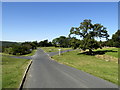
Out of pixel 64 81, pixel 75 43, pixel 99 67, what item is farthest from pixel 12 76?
pixel 75 43

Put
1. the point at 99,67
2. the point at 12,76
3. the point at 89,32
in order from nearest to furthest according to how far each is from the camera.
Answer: the point at 12,76 < the point at 99,67 < the point at 89,32

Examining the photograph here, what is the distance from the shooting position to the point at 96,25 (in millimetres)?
41062

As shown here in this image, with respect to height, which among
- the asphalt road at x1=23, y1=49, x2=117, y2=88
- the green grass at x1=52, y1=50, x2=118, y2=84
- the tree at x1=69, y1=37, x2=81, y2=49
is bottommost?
the green grass at x1=52, y1=50, x2=118, y2=84

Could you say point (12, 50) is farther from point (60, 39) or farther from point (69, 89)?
point (60, 39)

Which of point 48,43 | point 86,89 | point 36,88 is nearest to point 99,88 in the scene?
point 86,89

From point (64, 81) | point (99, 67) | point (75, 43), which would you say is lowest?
point (99, 67)

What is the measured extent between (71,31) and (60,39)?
98.1 metres

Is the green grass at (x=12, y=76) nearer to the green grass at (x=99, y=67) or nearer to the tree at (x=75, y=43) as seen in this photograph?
the green grass at (x=99, y=67)

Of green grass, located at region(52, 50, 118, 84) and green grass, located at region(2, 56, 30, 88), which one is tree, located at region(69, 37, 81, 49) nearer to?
green grass, located at region(52, 50, 118, 84)

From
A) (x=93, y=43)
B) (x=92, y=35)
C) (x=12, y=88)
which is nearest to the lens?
(x=12, y=88)

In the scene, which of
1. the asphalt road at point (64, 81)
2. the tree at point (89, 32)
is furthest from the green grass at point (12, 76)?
the tree at point (89, 32)

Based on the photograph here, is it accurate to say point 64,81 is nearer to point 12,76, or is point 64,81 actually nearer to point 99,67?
point 12,76

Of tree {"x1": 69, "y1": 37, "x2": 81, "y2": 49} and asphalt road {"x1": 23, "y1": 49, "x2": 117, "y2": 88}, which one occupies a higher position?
tree {"x1": 69, "y1": 37, "x2": 81, "y2": 49}

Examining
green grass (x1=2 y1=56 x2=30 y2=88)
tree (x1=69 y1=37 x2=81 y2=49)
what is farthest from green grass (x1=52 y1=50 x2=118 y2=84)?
Result: tree (x1=69 y1=37 x2=81 y2=49)
